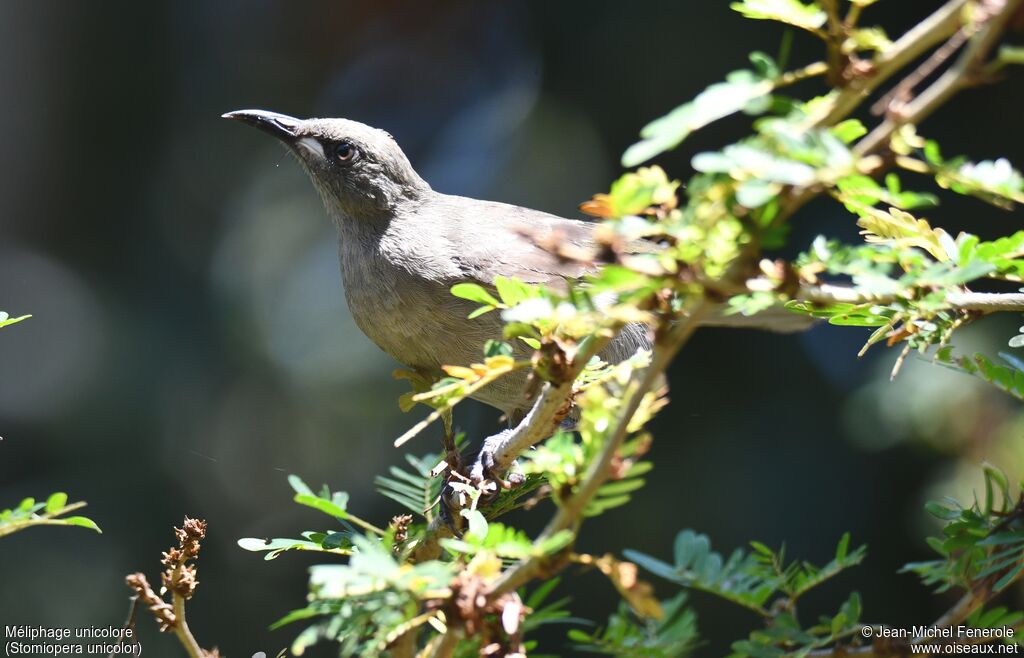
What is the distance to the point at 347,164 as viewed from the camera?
342 centimetres

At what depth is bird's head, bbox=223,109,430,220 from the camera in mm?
3355

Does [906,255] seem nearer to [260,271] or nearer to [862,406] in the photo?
[862,406]

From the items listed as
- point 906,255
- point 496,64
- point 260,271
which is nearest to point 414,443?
point 260,271

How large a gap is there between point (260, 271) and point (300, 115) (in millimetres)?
1174

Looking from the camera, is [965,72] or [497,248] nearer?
[965,72]

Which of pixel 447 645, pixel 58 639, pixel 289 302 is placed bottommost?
pixel 58 639

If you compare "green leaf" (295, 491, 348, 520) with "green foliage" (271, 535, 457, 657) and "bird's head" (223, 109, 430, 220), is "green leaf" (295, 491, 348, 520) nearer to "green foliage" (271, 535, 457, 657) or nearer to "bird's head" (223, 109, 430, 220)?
"green foliage" (271, 535, 457, 657)

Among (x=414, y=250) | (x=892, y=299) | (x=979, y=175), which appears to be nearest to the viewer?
(x=979, y=175)

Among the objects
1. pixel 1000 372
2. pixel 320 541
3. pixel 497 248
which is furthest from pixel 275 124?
pixel 1000 372

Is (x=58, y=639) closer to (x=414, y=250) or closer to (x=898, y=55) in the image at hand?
(x=414, y=250)

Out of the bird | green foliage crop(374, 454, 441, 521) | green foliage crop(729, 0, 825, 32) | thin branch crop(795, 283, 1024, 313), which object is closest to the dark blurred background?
the bird

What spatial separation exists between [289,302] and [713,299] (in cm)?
552

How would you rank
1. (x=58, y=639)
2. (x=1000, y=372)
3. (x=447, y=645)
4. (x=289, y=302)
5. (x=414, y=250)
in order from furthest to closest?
(x=289, y=302)
(x=58, y=639)
(x=414, y=250)
(x=1000, y=372)
(x=447, y=645)

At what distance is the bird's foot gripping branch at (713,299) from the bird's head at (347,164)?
2.00 m
